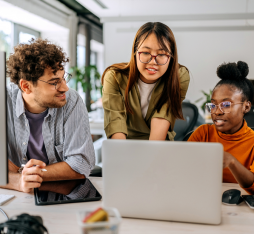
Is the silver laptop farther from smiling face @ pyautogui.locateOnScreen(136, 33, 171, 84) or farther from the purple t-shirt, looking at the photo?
the purple t-shirt

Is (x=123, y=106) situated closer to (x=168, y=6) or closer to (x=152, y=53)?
(x=152, y=53)

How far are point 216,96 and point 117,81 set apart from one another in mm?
538

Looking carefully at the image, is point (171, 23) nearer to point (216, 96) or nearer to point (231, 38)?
point (231, 38)

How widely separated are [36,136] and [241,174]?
3.38 feet

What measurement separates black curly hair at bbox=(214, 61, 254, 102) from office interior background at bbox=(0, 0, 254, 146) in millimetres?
3430

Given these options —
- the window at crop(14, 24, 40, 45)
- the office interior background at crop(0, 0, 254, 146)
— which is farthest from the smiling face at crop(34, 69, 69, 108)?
the window at crop(14, 24, 40, 45)

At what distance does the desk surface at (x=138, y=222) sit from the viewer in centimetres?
81

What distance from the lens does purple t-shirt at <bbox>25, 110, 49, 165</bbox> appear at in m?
1.44

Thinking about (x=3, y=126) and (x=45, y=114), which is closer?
(x=3, y=126)

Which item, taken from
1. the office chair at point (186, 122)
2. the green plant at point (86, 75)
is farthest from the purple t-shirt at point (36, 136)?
the green plant at point (86, 75)

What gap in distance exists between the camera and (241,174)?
3.62ft

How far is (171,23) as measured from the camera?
5.92 metres

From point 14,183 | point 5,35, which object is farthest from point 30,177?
point 5,35

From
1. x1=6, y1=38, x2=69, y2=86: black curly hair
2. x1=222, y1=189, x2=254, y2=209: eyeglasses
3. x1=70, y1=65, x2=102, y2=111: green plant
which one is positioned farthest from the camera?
x1=70, y1=65, x2=102, y2=111: green plant
